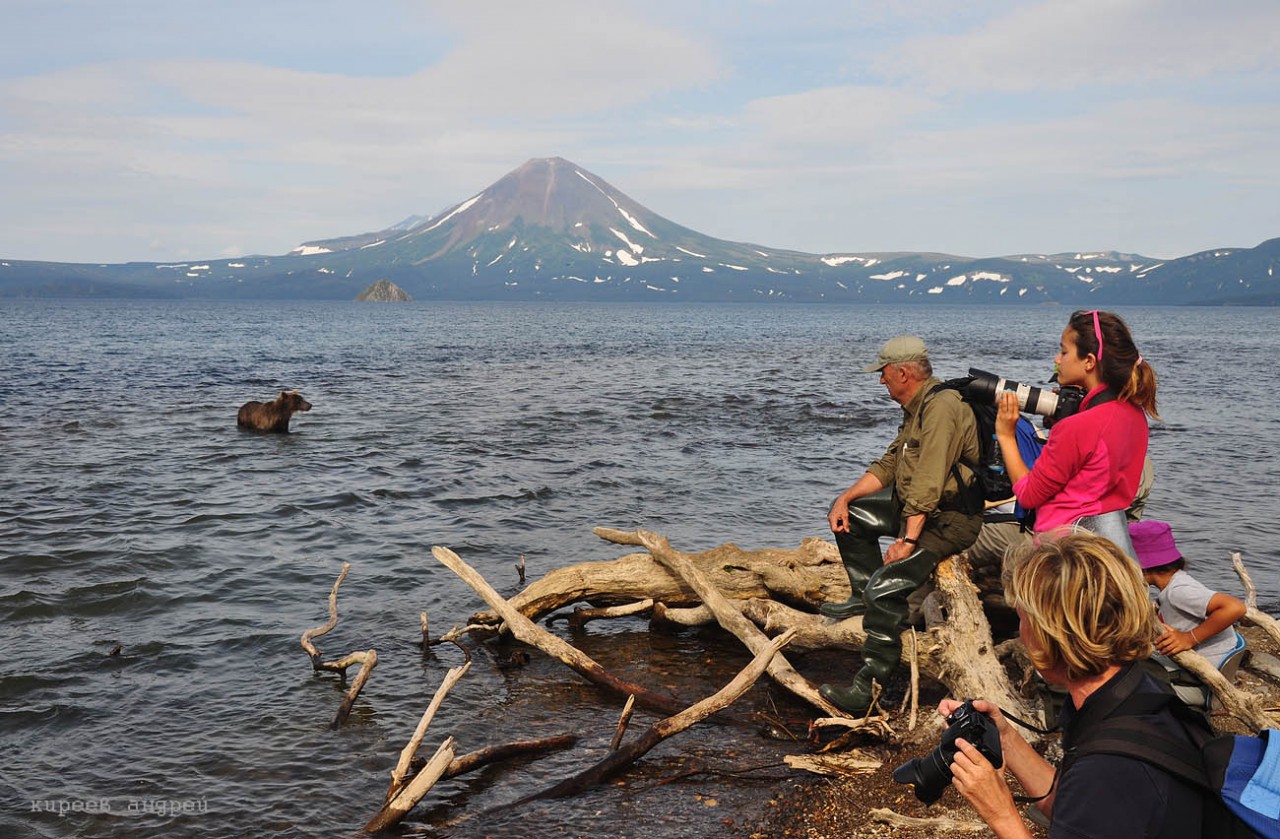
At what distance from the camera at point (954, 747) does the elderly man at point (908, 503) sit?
12.2 feet

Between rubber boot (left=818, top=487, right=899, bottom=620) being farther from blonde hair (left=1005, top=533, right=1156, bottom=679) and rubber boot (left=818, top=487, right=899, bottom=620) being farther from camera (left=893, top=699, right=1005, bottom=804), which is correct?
blonde hair (left=1005, top=533, right=1156, bottom=679)

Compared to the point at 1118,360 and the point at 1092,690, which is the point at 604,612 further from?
the point at 1092,690

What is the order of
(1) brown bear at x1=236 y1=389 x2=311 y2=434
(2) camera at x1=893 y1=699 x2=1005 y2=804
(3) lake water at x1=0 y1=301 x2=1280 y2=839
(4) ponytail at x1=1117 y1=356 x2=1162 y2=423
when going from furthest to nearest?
1. (1) brown bear at x1=236 y1=389 x2=311 y2=434
2. (3) lake water at x1=0 y1=301 x2=1280 y2=839
3. (4) ponytail at x1=1117 y1=356 x2=1162 y2=423
4. (2) camera at x1=893 y1=699 x2=1005 y2=804

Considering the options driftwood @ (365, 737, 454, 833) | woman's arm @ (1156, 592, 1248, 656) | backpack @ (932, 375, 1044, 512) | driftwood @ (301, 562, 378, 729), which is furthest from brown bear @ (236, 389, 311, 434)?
woman's arm @ (1156, 592, 1248, 656)

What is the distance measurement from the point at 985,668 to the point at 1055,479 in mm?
2079

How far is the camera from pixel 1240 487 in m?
19.7

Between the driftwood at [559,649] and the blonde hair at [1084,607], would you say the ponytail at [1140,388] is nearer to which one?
the blonde hair at [1084,607]

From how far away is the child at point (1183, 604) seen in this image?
6324mm

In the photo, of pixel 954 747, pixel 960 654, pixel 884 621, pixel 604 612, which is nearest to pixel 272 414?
pixel 604 612

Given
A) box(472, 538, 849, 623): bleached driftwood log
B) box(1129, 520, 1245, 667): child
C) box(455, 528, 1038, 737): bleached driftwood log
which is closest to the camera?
box(1129, 520, 1245, 667): child

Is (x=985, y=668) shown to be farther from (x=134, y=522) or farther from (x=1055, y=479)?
(x=134, y=522)

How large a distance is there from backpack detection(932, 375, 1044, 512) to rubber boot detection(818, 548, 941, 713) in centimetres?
66

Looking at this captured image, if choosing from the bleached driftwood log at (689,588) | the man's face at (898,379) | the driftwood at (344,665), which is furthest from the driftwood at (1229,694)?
the driftwood at (344,665)

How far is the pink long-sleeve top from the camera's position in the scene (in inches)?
223
